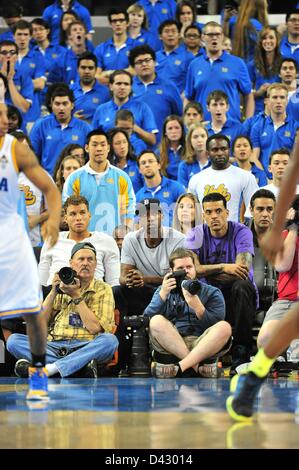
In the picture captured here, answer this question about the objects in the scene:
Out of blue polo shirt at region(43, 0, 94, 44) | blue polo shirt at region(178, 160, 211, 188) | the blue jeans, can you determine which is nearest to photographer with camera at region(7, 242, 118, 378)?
the blue jeans

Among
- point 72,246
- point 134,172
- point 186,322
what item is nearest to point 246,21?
point 134,172

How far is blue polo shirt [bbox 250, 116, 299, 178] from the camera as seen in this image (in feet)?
38.7

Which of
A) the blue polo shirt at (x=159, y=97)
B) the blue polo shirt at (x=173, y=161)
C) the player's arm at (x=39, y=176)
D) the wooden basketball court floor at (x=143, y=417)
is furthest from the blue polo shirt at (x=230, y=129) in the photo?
the player's arm at (x=39, y=176)

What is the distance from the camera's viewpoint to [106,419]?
5.73 m

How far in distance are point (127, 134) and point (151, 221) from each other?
89.6 inches

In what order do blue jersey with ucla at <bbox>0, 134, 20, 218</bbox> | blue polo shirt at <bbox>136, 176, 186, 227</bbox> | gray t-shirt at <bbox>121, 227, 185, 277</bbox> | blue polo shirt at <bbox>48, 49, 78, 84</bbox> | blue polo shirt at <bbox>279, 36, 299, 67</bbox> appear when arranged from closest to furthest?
blue jersey with ucla at <bbox>0, 134, 20, 218</bbox>, gray t-shirt at <bbox>121, 227, 185, 277</bbox>, blue polo shirt at <bbox>136, 176, 186, 227</bbox>, blue polo shirt at <bbox>279, 36, 299, 67</bbox>, blue polo shirt at <bbox>48, 49, 78, 84</bbox>

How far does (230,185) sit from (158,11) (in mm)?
6001

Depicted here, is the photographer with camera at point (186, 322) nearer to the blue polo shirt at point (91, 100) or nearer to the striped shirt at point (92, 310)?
the striped shirt at point (92, 310)

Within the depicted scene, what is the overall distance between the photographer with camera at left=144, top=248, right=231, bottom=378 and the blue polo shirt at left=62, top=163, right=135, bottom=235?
1498 mm

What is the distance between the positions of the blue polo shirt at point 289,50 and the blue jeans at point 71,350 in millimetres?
6400

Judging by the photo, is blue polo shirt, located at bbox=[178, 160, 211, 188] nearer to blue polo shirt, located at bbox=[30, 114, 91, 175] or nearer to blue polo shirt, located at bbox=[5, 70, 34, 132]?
blue polo shirt, located at bbox=[30, 114, 91, 175]

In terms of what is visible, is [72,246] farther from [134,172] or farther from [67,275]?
[134,172]

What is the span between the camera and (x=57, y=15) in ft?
52.2

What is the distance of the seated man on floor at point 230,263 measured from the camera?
8.83m
